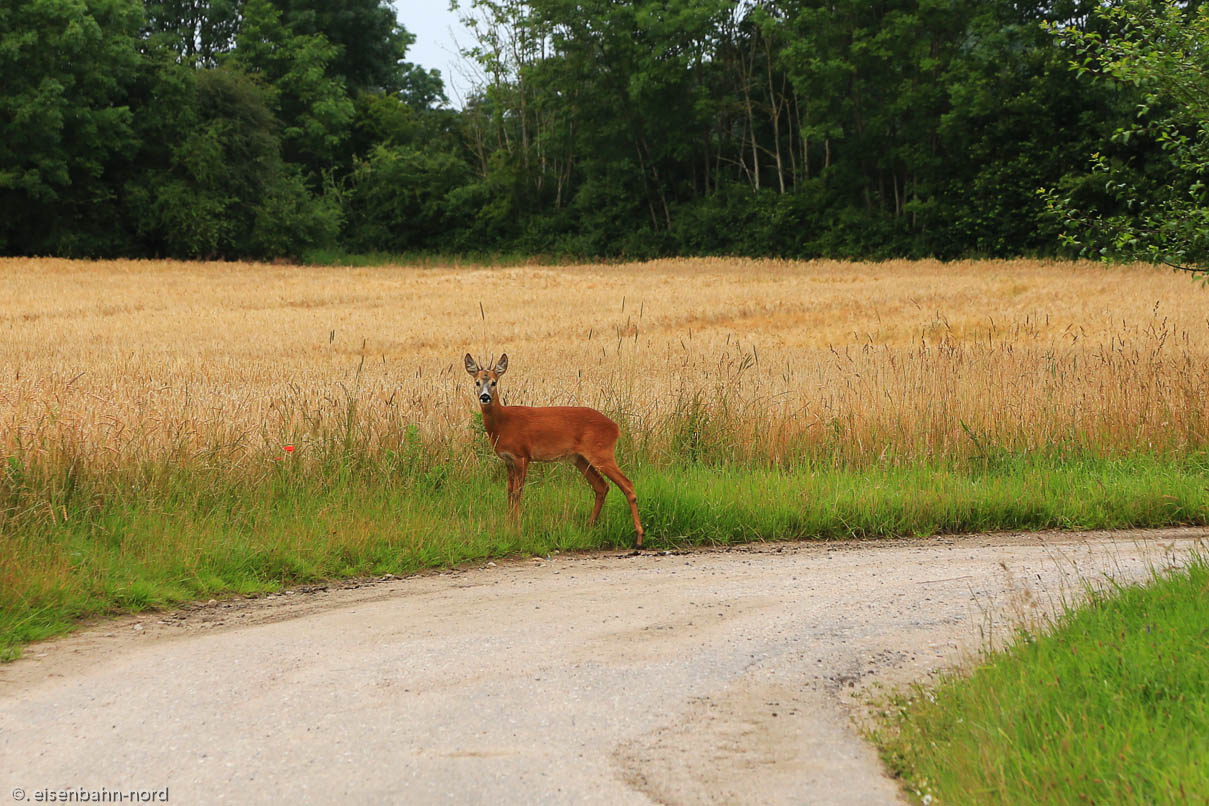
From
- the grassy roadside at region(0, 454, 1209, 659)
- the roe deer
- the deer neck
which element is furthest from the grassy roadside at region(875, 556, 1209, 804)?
the deer neck

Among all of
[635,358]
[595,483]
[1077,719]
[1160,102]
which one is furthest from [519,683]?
[635,358]

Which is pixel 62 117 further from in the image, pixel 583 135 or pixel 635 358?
pixel 635 358

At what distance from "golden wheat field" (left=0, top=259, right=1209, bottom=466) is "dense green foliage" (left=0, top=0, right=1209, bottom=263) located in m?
12.3

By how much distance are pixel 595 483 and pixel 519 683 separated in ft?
13.6

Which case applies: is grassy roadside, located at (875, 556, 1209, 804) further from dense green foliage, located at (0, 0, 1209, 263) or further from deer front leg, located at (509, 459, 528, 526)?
dense green foliage, located at (0, 0, 1209, 263)

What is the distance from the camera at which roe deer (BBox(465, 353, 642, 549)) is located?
31.2ft

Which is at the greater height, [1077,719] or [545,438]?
[545,438]

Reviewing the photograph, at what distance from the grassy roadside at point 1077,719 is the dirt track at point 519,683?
319 millimetres

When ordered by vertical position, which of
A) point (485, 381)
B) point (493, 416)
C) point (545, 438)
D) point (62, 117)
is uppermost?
point (62, 117)

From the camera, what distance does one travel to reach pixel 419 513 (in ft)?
32.1

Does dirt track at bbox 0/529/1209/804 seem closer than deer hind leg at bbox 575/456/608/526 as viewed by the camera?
Yes

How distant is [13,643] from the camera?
6762 millimetres

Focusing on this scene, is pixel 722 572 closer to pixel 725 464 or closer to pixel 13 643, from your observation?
pixel 725 464

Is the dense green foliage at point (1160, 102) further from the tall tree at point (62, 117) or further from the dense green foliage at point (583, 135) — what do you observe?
the tall tree at point (62, 117)
